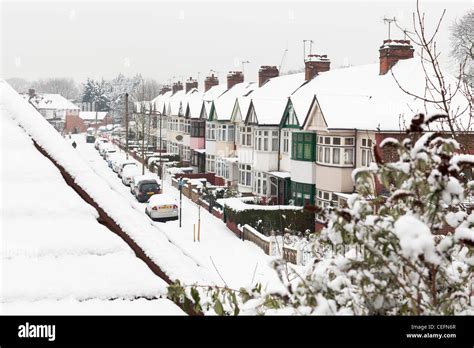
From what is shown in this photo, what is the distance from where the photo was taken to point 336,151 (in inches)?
1003

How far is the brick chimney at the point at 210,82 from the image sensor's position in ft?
196

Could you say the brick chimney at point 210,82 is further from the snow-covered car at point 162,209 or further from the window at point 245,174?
the snow-covered car at point 162,209

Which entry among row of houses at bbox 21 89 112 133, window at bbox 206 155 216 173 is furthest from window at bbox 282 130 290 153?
row of houses at bbox 21 89 112 133

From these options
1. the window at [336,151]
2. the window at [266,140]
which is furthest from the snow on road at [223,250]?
the window at [336,151]

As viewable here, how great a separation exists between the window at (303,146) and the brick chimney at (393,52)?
199 inches

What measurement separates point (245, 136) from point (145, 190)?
7.40 meters

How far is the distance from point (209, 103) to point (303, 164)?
20.7 metres

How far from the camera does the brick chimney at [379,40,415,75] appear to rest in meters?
26.8

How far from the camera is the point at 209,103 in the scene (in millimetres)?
46719

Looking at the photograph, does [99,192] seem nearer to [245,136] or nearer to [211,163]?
[245,136]

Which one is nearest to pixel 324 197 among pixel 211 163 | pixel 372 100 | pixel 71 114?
pixel 372 100

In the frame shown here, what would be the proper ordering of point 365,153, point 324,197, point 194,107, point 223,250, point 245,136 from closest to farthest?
point 223,250, point 365,153, point 324,197, point 245,136, point 194,107

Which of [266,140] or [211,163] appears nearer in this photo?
[266,140]
